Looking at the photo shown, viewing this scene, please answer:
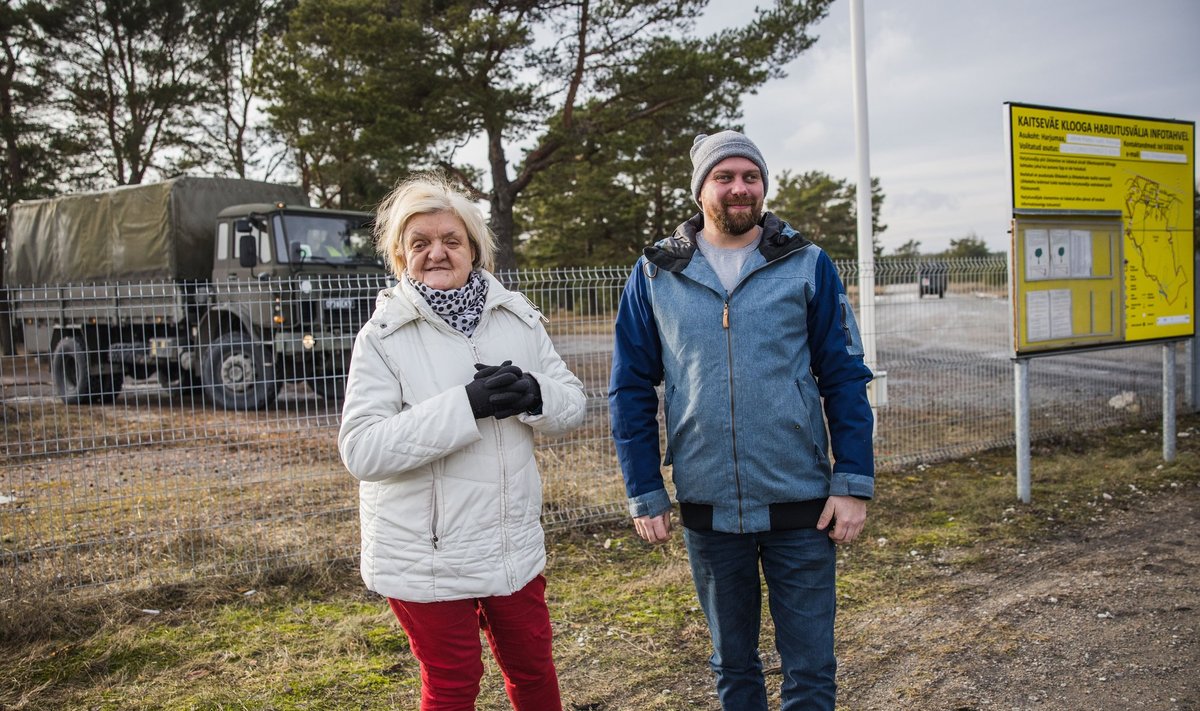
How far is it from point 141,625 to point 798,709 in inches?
121

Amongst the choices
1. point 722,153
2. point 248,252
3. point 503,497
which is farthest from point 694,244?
point 248,252

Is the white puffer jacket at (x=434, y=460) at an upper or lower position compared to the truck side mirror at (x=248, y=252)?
lower

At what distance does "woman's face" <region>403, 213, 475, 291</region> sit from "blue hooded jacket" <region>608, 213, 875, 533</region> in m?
0.52

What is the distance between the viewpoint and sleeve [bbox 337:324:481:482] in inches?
76.7

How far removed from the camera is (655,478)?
229cm

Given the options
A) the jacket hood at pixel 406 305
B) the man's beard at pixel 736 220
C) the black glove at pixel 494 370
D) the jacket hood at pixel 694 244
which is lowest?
the black glove at pixel 494 370

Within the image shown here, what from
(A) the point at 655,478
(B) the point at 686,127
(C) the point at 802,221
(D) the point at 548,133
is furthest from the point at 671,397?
(C) the point at 802,221

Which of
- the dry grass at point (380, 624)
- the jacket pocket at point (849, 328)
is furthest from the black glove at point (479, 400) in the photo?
the dry grass at point (380, 624)

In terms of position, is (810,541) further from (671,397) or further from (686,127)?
(686,127)

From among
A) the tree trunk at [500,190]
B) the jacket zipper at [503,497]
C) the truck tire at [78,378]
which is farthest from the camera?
the tree trunk at [500,190]

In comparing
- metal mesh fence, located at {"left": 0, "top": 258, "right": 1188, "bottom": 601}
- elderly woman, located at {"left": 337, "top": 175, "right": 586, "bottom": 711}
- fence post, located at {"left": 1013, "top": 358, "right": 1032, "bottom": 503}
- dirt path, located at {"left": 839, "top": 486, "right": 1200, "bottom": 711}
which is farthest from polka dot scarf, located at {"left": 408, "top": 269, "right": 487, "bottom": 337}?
fence post, located at {"left": 1013, "top": 358, "right": 1032, "bottom": 503}

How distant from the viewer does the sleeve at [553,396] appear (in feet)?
6.95

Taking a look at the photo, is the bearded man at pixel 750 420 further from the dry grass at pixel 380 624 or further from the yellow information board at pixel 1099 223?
the yellow information board at pixel 1099 223

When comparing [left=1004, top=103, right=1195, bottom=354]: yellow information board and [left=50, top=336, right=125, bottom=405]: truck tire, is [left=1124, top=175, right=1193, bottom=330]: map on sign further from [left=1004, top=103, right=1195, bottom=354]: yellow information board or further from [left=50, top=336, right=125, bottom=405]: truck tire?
[left=50, top=336, right=125, bottom=405]: truck tire
